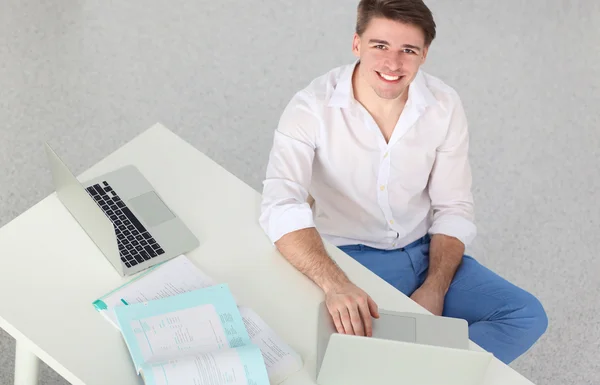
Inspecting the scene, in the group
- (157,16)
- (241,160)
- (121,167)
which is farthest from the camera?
(157,16)

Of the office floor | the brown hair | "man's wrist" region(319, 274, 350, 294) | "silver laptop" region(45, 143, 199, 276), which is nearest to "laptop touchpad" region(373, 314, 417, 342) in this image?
"man's wrist" region(319, 274, 350, 294)

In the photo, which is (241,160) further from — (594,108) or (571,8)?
(571,8)

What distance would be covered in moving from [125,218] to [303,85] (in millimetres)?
1763

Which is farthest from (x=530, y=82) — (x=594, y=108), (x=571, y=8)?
(x=571, y=8)

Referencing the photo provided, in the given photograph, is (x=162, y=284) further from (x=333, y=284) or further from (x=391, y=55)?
(x=391, y=55)

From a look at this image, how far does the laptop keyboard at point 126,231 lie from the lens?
1.98m

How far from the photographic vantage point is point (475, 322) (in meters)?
2.28

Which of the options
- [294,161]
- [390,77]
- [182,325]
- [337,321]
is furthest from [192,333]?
[390,77]

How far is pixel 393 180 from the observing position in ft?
7.66

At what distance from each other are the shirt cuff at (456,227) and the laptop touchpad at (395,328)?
54 centimetres

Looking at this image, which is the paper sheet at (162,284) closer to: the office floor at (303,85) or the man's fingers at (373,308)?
the man's fingers at (373,308)

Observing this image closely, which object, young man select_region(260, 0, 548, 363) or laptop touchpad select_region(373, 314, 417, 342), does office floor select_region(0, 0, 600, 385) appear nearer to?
young man select_region(260, 0, 548, 363)

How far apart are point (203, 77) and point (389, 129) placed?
1.56 meters

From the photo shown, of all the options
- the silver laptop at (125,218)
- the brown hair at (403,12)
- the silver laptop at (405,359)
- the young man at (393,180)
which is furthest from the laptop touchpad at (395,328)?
the brown hair at (403,12)
